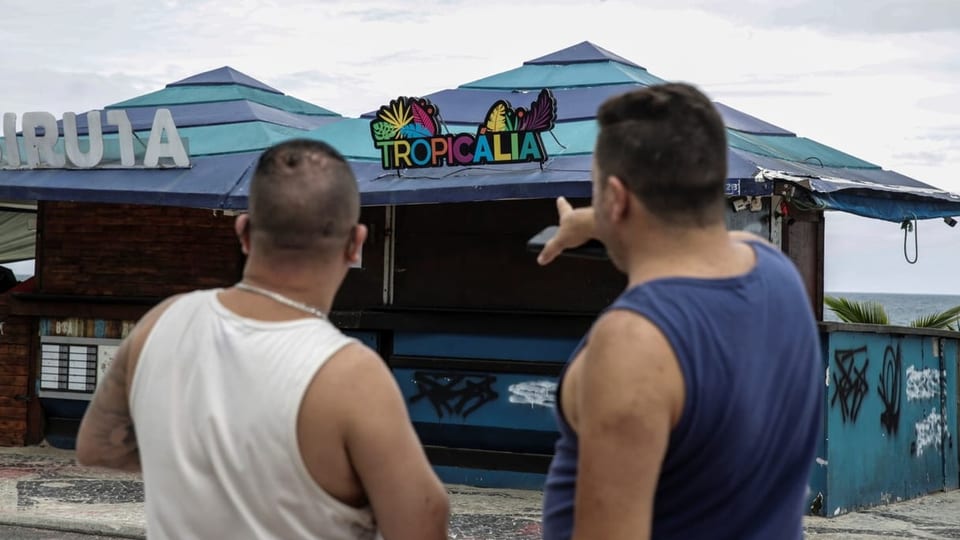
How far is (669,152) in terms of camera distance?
2.33 metres

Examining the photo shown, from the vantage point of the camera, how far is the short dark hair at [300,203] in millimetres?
2596

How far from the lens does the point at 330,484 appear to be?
2.48 meters

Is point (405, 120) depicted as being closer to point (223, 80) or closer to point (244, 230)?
point (223, 80)

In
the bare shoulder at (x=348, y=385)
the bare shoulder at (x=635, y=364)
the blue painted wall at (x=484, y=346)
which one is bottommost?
the blue painted wall at (x=484, y=346)

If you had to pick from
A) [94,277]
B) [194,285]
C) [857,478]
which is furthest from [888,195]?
[94,277]

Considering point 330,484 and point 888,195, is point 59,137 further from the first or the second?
point 330,484

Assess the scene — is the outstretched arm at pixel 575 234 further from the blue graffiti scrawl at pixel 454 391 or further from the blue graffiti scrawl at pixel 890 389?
the blue graffiti scrawl at pixel 890 389

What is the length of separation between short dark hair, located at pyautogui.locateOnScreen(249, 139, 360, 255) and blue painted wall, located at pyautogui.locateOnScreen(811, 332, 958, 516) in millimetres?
7850

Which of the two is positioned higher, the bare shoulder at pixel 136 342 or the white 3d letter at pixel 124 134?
the white 3d letter at pixel 124 134

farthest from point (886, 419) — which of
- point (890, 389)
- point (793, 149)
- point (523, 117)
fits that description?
point (523, 117)

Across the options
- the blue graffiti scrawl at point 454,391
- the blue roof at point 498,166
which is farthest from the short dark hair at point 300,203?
the blue graffiti scrawl at point 454,391

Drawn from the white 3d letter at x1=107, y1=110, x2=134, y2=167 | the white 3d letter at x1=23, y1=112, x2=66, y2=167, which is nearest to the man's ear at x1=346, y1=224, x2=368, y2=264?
the white 3d letter at x1=107, y1=110, x2=134, y2=167

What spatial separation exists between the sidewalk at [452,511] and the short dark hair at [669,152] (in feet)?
22.3

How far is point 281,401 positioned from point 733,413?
0.81m
